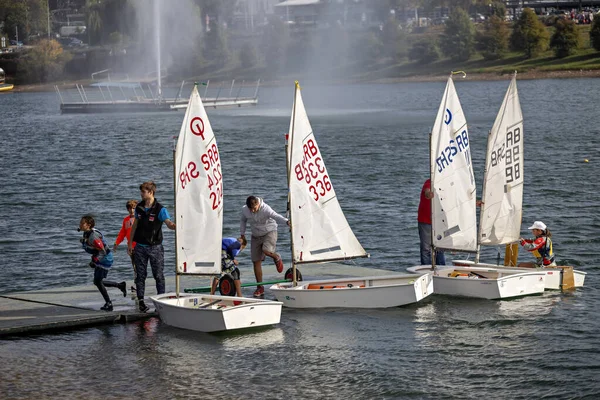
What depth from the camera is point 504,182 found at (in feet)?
87.6

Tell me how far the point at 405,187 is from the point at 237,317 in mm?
29333

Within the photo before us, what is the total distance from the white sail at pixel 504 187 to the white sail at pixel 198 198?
292 inches

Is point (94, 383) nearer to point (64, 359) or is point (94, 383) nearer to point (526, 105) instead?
point (64, 359)

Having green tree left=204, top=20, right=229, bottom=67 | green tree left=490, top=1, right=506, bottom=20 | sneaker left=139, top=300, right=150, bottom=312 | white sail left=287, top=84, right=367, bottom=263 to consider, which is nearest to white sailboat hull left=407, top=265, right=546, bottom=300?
white sail left=287, top=84, right=367, bottom=263

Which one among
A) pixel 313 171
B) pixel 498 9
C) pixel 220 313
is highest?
pixel 498 9

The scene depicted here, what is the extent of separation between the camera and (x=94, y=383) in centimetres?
1859

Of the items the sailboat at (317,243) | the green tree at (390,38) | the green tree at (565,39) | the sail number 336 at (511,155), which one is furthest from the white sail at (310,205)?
the green tree at (390,38)

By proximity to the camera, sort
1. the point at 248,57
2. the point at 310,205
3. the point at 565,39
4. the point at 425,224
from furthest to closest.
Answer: the point at 248,57, the point at 565,39, the point at 425,224, the point at 310,205

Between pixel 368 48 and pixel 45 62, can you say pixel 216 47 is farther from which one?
pixel 45 62

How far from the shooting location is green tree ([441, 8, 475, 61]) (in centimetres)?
15250

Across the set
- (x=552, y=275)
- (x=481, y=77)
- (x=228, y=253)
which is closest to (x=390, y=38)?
(x=481, y=77)

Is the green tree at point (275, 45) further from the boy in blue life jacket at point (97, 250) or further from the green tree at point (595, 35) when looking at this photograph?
the boy in blue life jacket at point (97, 250)

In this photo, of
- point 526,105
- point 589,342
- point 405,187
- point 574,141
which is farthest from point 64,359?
point 526,105

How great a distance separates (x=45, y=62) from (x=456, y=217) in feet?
568
